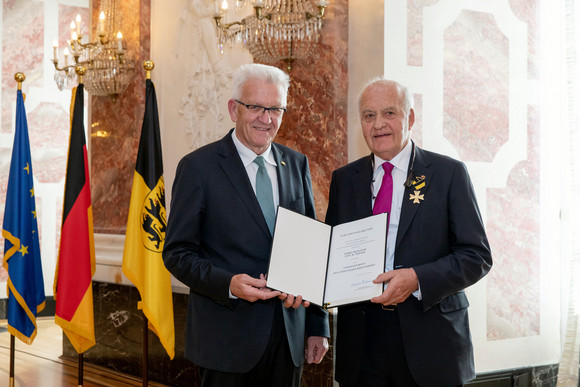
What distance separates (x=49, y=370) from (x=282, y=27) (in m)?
4.03

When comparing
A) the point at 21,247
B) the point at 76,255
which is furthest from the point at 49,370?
the point at 76,255

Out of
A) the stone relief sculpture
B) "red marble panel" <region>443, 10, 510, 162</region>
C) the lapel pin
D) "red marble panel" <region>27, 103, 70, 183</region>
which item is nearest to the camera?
the lapel pin

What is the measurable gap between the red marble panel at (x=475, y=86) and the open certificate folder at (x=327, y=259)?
215cm

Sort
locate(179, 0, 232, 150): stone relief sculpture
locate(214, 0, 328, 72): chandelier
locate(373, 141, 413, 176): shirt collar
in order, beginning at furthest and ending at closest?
locate(179, 0, 232, 150): stone relief sculpture → locate(214, 0, 328, 72): chandelier → locate(373, 141, 413, 176): shirt collar

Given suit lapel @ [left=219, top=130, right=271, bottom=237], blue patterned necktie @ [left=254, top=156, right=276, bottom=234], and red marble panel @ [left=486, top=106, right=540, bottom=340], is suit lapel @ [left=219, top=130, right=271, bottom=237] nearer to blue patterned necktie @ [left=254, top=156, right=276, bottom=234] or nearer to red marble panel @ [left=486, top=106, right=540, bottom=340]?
blue patterned necktie @ [left=254, top=156, right=276, bottom=234]

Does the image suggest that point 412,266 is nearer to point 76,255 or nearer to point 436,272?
point 436,272

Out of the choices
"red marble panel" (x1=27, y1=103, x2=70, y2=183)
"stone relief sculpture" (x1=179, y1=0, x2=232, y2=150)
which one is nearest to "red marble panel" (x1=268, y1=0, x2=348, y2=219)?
"stone relief sculpture" (x1=179, y1=0, x2=232, y2=150)

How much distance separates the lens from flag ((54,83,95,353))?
194 inches

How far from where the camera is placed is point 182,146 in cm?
575

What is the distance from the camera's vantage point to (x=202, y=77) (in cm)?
561

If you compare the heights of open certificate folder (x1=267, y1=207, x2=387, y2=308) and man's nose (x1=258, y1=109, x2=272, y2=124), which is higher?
man's nose (x1=258, y1=109, x2=272, y2=124)

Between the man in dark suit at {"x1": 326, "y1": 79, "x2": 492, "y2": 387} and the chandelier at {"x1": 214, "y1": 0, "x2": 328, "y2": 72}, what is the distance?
5.70 ft

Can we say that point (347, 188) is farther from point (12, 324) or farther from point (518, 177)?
point (12, 324)

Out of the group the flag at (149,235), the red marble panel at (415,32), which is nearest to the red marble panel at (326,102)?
the red marble panel at (415,32)
